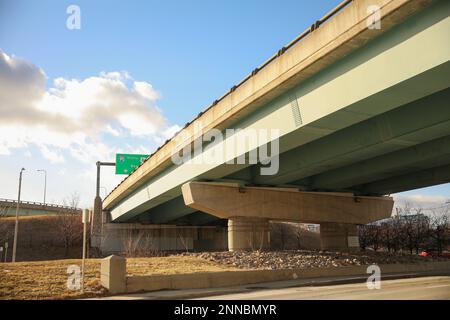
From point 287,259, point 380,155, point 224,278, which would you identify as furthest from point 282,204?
point 224,278

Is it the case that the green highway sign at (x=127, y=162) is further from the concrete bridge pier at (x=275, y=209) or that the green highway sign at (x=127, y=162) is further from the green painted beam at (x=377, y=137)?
the green painted beam at (x=377, y=137)

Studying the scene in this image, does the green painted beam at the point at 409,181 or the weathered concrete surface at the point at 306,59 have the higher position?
the weathered concrete surface at the point at 306,59

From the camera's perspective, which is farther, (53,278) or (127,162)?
(127,162)

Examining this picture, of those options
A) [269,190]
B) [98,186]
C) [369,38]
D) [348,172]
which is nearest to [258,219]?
[269,190]

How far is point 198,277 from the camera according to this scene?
16.0 m

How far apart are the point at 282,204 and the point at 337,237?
609 cm

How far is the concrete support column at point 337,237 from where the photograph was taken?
1139 inches

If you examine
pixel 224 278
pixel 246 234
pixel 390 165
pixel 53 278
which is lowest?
pixel 224 278

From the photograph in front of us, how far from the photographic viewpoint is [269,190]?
82.4 feet

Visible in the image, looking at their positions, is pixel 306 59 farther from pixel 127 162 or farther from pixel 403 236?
pixel 403 236

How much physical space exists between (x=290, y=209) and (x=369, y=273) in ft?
Answer: 19.6

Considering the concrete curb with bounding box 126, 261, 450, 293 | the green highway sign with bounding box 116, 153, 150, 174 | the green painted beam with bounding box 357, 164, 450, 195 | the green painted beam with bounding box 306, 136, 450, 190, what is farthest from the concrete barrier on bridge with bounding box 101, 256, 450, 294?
the green highway sign with bounding box 116, 153, 150, 174

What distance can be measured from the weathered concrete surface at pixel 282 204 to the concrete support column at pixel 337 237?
101cm

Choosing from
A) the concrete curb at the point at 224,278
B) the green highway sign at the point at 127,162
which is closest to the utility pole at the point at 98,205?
the green highway sign at the point at 127,162
